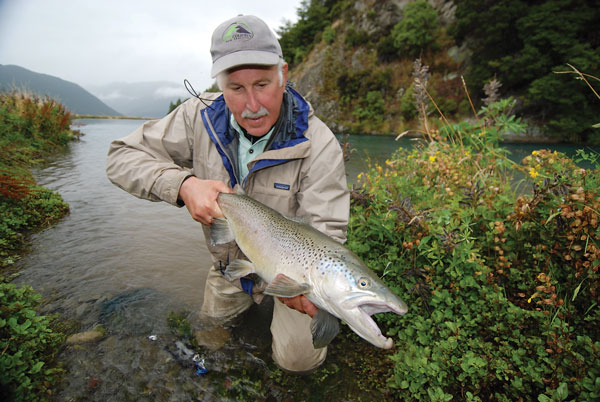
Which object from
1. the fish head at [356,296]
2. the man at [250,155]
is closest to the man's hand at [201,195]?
the man at [250,155]

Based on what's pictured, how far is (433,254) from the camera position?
2723 millimetres

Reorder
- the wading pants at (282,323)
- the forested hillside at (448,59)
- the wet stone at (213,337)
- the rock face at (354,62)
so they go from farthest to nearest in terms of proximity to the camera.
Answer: the rock face at (354,62) < the forested hillside at (448,59) < the wet stone at (213,337) < the wading pants at (282,323)

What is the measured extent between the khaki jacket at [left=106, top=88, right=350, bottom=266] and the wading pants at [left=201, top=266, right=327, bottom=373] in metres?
0.48

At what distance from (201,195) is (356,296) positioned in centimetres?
145

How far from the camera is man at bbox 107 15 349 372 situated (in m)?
2.35

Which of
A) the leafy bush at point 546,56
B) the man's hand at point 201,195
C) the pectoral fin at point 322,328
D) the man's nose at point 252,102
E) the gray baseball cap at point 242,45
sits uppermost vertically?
the leafy bush at point 546,56

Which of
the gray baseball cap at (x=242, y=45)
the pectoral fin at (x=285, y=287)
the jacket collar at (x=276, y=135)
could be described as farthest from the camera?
the jacket collar at (x=276, y=135)

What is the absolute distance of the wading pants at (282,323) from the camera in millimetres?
2605

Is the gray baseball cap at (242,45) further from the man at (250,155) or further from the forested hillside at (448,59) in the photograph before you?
the forested hillside at (448,59)

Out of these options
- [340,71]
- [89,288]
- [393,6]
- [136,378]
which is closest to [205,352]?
[136,378]

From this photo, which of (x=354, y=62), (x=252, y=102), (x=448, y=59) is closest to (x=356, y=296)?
(x=252, y=102)

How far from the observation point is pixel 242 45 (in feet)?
7.54

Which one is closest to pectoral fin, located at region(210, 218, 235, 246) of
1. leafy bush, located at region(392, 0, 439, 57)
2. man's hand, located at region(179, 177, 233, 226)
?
man's hand, located at region(179, 177, 233, 226)

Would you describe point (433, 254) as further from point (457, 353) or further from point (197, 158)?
point (197, 158)
